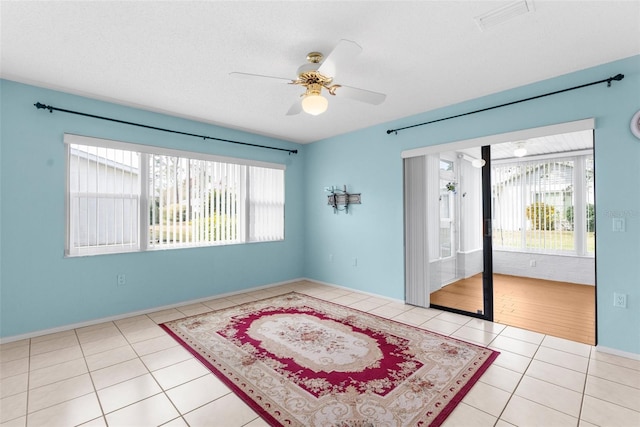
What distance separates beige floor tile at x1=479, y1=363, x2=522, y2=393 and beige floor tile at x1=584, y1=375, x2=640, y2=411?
1.44 ft

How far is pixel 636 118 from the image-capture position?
8.52 feet

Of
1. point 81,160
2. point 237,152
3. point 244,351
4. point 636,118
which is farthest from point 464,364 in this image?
point 81,160

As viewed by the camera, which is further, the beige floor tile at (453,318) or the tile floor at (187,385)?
the beige floor tile at (453,318)

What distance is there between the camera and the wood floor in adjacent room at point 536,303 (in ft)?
11.0

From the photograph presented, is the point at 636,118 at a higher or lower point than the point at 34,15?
lower

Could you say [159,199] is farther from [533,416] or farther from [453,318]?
[533,416]

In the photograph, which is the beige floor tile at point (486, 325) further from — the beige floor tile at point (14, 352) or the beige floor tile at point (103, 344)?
the beige floor tile at point (14, 352)

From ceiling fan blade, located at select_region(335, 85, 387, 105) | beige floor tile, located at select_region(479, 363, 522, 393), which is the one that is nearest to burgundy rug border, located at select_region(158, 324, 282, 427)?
beige floor tile, located at select_region(479, 363, 522, 393)

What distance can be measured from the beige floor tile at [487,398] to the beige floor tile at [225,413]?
1.50 m

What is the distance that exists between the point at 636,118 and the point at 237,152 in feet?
15.7

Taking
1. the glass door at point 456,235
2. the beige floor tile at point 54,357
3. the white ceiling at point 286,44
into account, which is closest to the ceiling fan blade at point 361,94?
the white ceiling at point 286,44

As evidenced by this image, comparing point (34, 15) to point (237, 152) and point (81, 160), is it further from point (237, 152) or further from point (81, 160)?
point (237, 152)

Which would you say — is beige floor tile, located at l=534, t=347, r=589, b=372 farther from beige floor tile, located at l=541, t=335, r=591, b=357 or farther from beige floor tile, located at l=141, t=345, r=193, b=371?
beige floor tile, located at l=141, t=345, r=193, b=371

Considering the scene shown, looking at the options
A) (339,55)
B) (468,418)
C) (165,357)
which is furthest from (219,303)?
(339,55)
